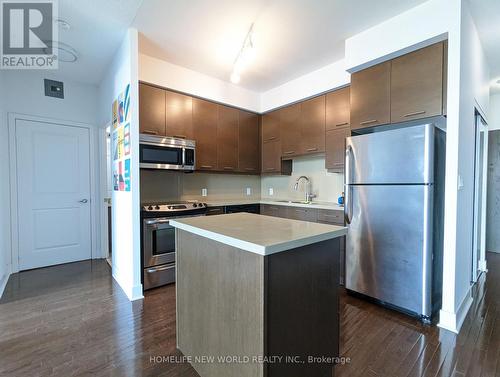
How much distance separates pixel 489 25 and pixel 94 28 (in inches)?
150

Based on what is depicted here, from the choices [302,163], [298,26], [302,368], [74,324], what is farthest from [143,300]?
[298,26]

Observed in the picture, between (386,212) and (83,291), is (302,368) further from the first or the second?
(83,291)

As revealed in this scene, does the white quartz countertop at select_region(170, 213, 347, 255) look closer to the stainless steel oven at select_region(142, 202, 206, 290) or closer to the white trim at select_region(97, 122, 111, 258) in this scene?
the stainless steel oven at select_region(142, 202, 206, 290)

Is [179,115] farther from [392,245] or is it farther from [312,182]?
[392,245]

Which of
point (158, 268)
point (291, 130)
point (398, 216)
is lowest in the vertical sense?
point (158, 268)

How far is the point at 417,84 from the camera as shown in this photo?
2242 mm

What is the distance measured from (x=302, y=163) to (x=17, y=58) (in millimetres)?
3931

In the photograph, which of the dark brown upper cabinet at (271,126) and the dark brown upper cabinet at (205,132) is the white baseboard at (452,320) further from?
the dark brown upper cabinet at (205,132)

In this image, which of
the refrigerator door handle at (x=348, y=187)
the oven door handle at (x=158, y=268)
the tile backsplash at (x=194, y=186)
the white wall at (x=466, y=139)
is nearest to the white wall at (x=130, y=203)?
the oven door handle at (x=158, y=268)

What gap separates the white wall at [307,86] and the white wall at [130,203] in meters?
2.17

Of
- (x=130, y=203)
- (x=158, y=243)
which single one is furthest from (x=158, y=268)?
(x=130, y=203)

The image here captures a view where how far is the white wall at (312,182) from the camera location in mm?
3590

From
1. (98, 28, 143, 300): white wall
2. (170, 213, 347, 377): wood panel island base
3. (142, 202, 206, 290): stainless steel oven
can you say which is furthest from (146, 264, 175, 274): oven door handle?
(170, 213, 347, 377): wood panel island base

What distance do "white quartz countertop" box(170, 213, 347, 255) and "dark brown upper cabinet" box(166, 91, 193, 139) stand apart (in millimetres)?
1935
